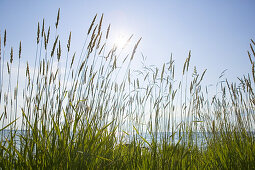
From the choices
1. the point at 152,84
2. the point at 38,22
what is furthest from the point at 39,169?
the point at 152,84

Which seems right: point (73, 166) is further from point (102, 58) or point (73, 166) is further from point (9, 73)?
point (9, 73)

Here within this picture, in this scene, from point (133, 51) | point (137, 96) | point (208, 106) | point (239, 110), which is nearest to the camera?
point (133, 51)

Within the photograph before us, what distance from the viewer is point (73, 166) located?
1108 millimetres

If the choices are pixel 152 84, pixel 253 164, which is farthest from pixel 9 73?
pixel 253 164

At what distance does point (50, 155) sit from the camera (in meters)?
1.16

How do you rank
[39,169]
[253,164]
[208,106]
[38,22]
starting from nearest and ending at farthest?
[39,169]
[38,22]
[253,164]
[208,106]

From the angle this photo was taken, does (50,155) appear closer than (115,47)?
Yes

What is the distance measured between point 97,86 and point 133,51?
1.54 feet

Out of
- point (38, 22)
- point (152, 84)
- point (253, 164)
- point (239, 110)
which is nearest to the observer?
point (38, 22)

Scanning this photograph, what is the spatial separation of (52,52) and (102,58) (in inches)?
16.8

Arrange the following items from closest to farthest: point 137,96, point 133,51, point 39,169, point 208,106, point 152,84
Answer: point 39,169
point 133,51
point 152,84
point 137,96
point 208,106

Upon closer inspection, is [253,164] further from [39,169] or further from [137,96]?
[39,169]

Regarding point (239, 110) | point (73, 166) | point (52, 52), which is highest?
point (52, 52)

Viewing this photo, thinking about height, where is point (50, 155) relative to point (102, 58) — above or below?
below
